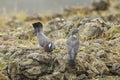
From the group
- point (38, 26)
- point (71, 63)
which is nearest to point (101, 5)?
point (38, 26)

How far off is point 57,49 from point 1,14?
24.8 feet

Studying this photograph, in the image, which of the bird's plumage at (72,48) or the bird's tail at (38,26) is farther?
the bird's tail at (38,26)

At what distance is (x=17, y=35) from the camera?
639 inches

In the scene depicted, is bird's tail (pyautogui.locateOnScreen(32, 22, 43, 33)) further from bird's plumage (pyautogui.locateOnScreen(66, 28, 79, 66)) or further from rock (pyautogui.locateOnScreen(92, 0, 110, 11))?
rock (pyautogui.locateOnScreen(92, 0, 110, 11))

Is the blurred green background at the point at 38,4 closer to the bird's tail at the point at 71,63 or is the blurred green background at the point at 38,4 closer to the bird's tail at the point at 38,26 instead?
the bird's tail at the point at 38,26

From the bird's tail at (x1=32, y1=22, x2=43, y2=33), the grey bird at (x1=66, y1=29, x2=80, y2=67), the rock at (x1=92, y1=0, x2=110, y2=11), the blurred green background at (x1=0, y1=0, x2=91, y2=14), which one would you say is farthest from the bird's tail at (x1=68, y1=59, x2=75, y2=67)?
the blurred green background at (x1=0, y1=0, x2=91, y2=14)

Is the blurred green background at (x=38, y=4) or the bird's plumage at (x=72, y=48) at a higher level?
the blurred green background at (x=38, y=4)

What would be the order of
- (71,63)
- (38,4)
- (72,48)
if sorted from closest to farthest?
(72,48)
(71,63)
(38,4)

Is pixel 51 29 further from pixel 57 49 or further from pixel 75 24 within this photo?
pixel 57 49

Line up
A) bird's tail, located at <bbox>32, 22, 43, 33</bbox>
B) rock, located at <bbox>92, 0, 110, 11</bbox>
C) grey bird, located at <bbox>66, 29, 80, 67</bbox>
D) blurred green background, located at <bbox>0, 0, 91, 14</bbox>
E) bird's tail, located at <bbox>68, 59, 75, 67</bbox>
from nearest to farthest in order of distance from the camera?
grey bird, located at <bbox>66, 29, 80, 67</bbox> → bird's tail, located at <bbox>68, 59, 75, 67</bbox> → bird's tail, located at <bbox>32, 22, 43, 33</bbox> → rock, located at <bbox>92, 0, 110, 11</bbox> → blurred green background, located at <bbox>0, 0, 91, 14</bbox>

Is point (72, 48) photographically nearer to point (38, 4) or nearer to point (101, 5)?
point (101, 5)

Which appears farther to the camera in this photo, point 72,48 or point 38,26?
point 38,26

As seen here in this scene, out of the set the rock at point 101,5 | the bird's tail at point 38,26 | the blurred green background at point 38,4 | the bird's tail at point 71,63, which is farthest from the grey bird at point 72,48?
the blurred green background at point 38,4

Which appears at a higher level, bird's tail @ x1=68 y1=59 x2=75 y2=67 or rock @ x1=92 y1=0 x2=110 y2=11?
rock @ x1=92 y1=0 x2=110 y2=11
